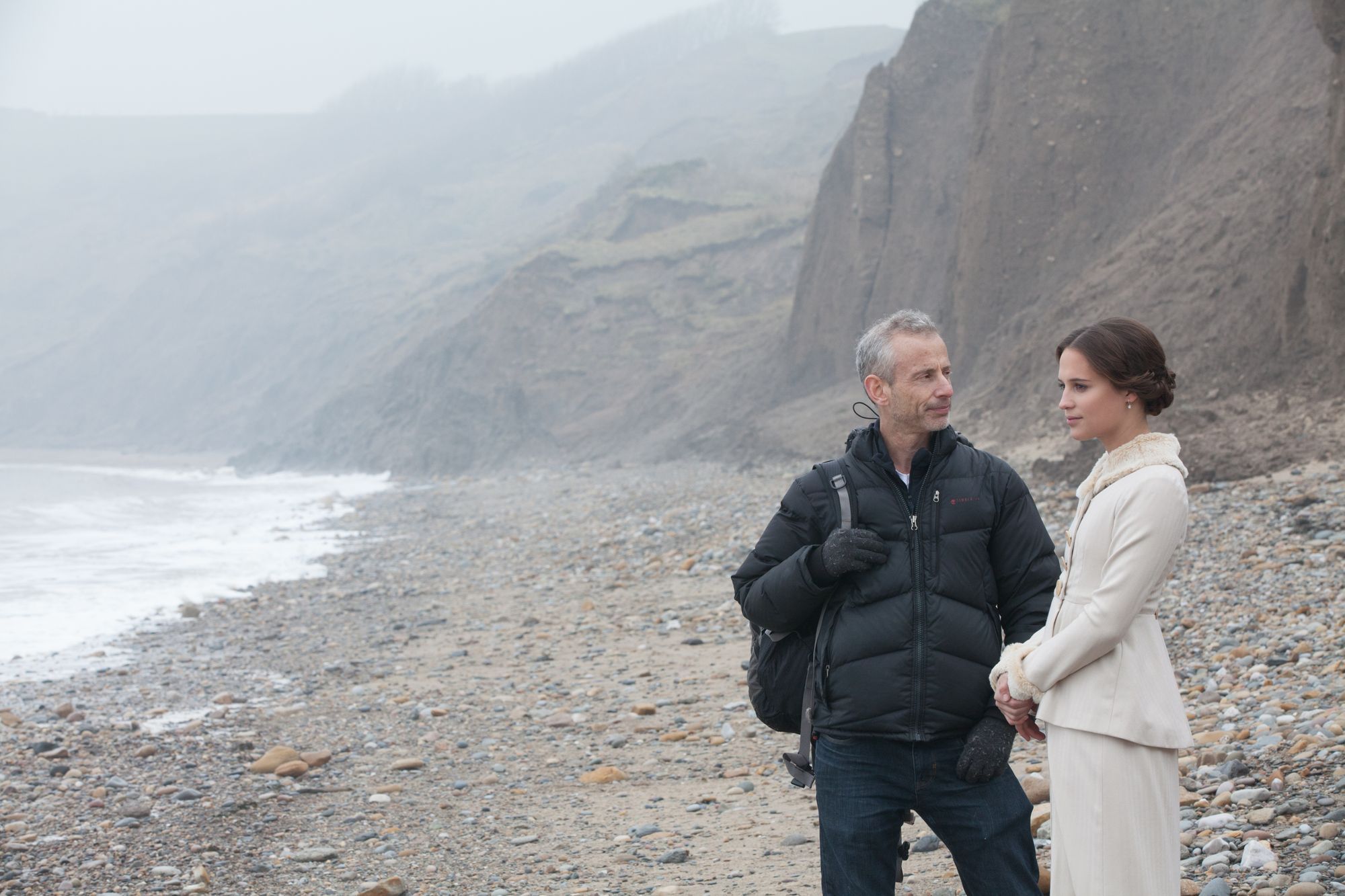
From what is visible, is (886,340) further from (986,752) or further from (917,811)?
(917,811)

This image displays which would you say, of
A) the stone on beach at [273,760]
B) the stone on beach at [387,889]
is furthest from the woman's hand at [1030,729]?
the stone on beach at [273,760]

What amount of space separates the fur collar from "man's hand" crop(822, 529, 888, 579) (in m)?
0.54

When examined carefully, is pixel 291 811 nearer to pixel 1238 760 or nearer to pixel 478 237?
pixel 1238 760

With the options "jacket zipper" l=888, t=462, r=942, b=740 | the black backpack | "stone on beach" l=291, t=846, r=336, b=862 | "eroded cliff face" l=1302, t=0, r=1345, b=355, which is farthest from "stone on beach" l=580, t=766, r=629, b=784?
"eroded cliff face" l=1302, t=0, r=1345, b=355

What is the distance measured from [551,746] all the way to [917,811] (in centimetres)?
511

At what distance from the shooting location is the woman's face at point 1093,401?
283cm

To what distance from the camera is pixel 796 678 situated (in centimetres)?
328

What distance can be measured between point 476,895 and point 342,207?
93.8m

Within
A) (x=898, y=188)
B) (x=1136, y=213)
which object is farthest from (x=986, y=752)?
(x=898, y=188)

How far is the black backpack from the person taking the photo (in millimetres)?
3236

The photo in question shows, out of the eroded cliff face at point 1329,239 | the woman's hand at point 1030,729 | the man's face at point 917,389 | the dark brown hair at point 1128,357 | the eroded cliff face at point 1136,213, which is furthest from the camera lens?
the eroded cliff face at point 1136,213

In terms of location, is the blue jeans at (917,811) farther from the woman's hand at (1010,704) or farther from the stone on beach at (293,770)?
the stone on beach at (293,770)

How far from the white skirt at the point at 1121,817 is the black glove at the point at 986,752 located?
28 cm

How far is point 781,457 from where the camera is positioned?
25375 millimetres
